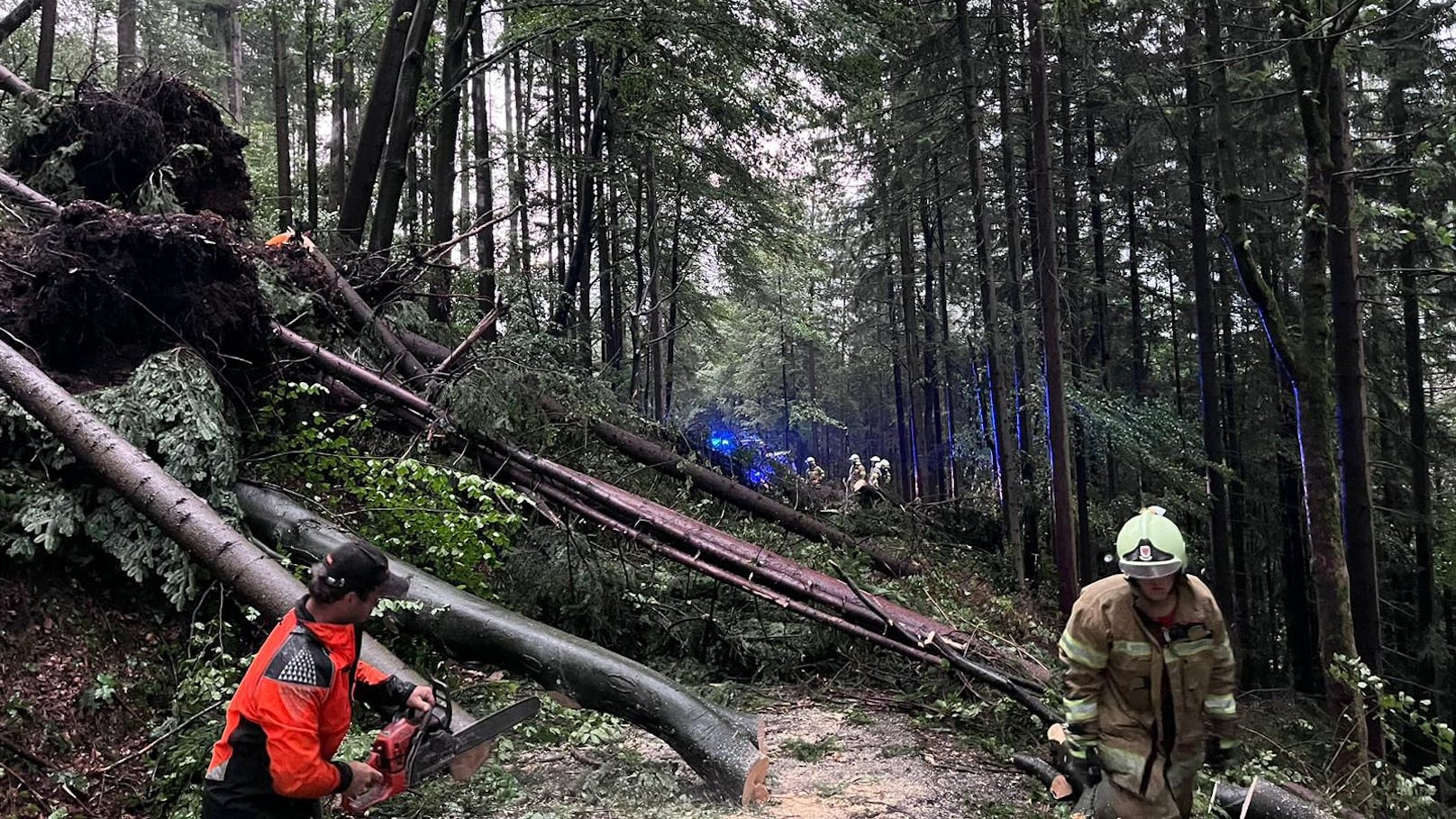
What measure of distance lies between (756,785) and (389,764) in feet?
6.56

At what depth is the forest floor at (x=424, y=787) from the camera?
3.55m

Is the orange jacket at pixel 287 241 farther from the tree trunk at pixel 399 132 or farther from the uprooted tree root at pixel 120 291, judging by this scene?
the uprooted tree root at pixel 120 291

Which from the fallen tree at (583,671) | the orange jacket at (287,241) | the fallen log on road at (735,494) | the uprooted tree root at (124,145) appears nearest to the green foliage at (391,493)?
the fallen tree at (583,671)

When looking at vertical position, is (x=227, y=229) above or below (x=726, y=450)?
above

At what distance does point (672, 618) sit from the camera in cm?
683

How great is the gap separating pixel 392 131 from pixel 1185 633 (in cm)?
998

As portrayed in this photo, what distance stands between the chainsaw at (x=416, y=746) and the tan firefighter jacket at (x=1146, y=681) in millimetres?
2413

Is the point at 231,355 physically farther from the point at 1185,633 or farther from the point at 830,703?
the point at 1185,633

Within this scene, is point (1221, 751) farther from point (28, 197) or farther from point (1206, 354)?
point (1206, 354)

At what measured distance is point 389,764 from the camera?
9.11 ft

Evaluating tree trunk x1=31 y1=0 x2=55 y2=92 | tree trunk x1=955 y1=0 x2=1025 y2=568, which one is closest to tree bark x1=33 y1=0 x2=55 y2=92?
tree trunk x1=31 y1=0 x2=55 y2=92

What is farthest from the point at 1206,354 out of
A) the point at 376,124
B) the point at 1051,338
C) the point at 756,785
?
the point at 376,124

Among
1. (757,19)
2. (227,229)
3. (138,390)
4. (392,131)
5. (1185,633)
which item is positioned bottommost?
(1185,633)

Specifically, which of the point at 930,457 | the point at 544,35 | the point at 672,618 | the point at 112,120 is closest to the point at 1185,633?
the point at 672,618
